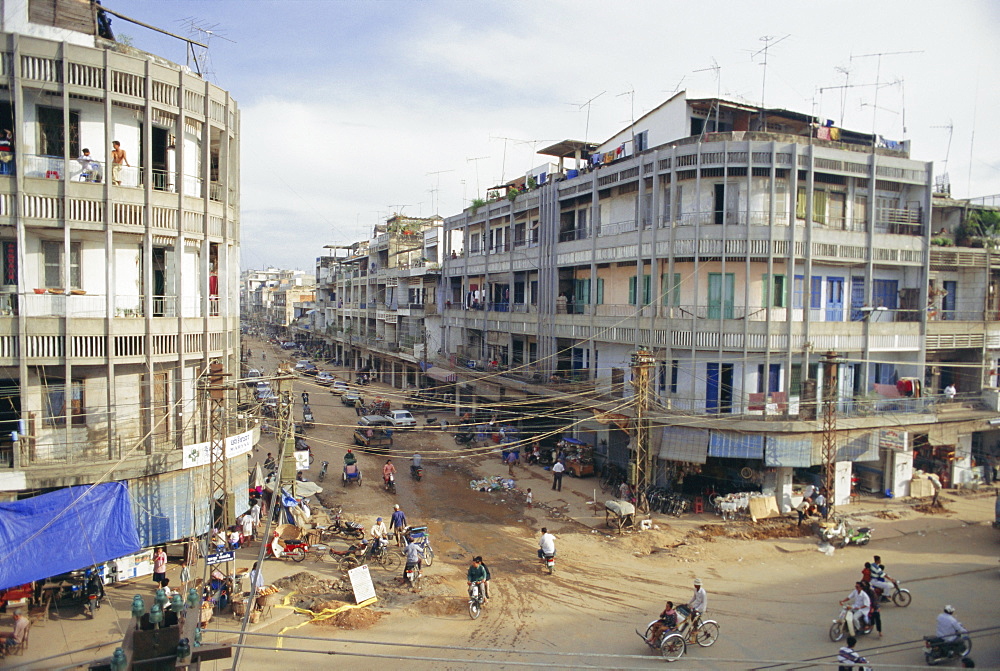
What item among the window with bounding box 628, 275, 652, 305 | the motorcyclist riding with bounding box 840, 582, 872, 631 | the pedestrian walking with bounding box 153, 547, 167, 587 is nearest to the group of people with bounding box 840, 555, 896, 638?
the motorcyclist riding with bounding box 840, 582, 872, 631

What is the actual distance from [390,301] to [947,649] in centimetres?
5425

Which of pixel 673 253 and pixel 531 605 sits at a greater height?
pixel 673 253

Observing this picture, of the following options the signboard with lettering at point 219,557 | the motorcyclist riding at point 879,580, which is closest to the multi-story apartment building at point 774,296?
the motorcyclist riding at point 879,580

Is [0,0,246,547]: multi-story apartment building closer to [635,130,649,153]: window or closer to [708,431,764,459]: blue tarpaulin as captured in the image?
[708,431,764,459]: blue tarpaulin

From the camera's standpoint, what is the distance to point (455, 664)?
13.7 meters

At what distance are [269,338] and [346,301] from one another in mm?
42782

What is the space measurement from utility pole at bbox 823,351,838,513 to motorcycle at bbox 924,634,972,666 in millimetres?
8993

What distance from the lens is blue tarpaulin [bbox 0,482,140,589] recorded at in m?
13.9

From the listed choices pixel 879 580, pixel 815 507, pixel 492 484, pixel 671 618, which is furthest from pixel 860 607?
pixel 492 484

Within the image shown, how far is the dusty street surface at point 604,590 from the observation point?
46.2ft

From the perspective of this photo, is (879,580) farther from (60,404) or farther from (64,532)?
Result: (60,404)

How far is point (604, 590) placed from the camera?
1753 centimetres

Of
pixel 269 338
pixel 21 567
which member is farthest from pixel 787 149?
pixel 269 338

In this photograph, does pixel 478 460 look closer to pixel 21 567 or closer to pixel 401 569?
pixel 401 569
